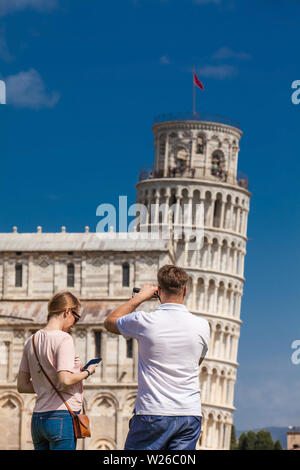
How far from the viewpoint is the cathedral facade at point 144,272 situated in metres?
Answer: 75.7

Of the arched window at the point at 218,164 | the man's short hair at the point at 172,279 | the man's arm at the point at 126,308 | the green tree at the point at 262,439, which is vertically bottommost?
the green tree at the point at 262,439

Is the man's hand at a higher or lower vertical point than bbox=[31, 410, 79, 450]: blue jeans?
higher

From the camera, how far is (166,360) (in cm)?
1270

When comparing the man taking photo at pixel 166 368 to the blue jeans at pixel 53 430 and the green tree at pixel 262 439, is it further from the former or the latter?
the green tree at pixel 262 439

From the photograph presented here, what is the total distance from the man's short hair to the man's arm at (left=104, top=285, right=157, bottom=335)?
31cm

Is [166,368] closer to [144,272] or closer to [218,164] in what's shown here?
[144,272]

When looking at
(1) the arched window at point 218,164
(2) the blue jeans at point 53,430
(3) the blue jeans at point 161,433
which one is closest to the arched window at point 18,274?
(1) the arched window at point 218,164

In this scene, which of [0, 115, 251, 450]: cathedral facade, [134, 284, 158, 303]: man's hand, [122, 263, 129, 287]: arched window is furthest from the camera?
[122, 263, 129, 287]: arched window

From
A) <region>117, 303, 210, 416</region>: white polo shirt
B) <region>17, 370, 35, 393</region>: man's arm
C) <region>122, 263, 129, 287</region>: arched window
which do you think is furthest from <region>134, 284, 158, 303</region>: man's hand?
<region>122, 263, 129, 287</region>: arched window

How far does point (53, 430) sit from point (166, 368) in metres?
1.72

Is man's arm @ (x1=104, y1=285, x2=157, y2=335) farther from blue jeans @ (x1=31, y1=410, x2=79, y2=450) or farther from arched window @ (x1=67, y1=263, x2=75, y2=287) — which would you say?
arched window @ (x1=67, y1=263, x2=75, y2=287)

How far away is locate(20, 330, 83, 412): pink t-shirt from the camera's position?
533 inches

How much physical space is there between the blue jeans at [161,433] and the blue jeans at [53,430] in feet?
3.52
